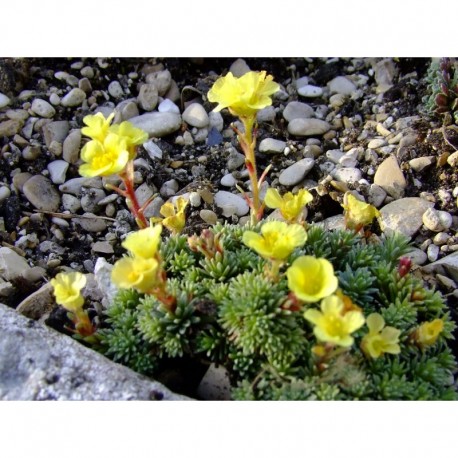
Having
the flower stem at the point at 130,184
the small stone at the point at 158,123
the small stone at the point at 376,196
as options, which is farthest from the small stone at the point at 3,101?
the small stone at the point at 376,196

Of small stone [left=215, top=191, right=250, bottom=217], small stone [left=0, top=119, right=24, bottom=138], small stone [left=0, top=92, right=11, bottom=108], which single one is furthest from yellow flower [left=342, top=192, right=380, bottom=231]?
small stone [left=0, top=92, right=11, bottom=108]

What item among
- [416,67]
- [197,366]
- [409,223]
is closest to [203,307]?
[197,366]

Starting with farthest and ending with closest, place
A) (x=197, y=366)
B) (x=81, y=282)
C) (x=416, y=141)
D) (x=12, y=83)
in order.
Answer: (x=12, y=83) < (x=416, y=141) < (x=197, y=366) < (x=81, y=282)

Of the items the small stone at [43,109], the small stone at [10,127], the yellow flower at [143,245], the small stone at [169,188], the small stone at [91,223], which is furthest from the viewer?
the small stone at [43,109]

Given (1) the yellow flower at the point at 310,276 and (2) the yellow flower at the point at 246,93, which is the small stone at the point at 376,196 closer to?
(2) the yellow flower at the point at 246,93

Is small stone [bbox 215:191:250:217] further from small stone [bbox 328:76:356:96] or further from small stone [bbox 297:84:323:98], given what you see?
small stone [bbox 328:76:356:96]

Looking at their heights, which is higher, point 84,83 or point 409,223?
point 84,83

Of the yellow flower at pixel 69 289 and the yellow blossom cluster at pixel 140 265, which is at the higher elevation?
the yellow blossom cluster at pixel 140 265

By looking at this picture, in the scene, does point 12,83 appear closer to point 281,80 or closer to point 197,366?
point 281,80
